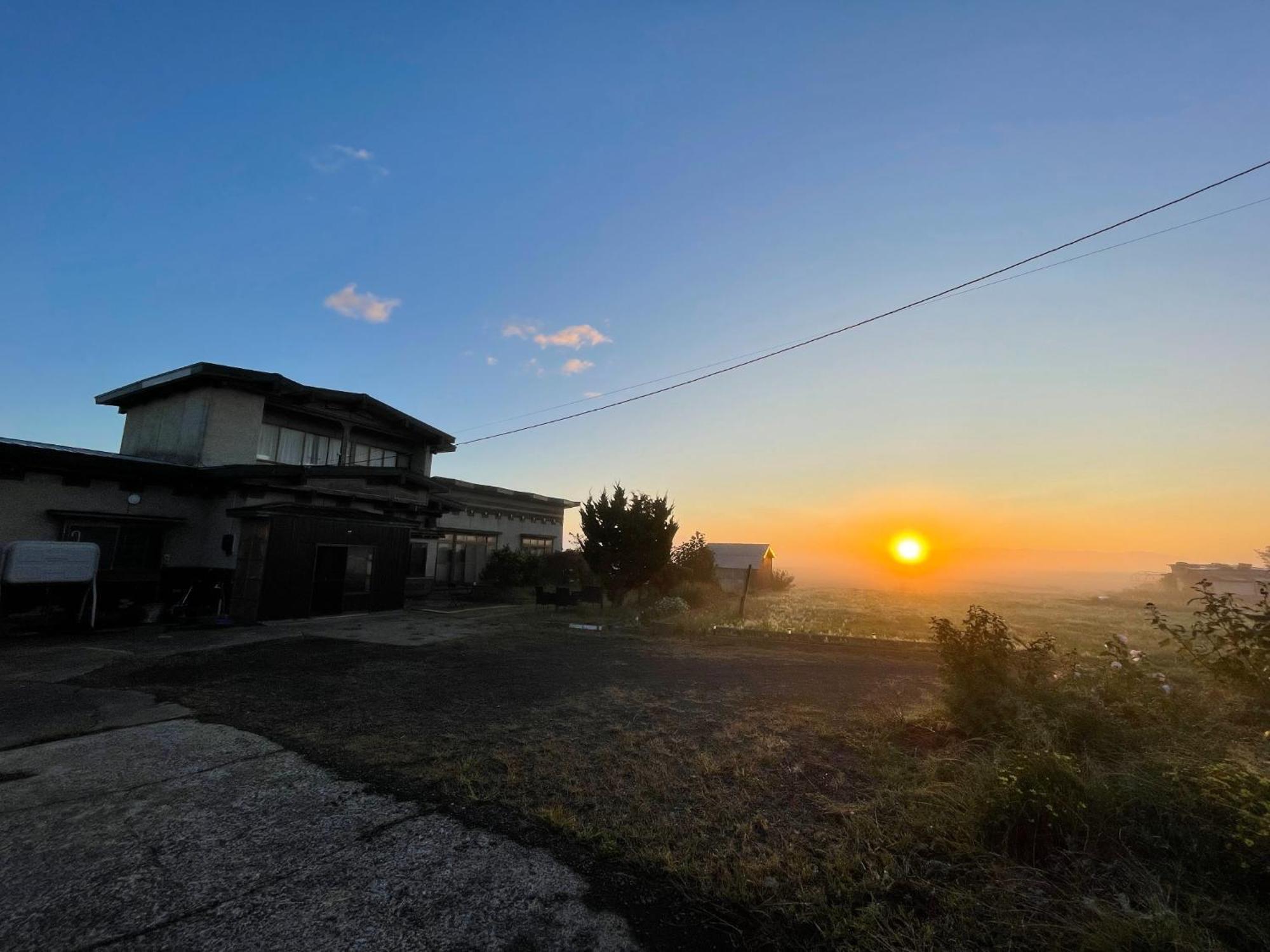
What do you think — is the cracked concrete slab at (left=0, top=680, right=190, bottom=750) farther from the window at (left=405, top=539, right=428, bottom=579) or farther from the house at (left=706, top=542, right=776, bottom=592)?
the house at (left=706, top=542, right=776, bottom=592)

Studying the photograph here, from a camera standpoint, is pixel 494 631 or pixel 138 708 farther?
pixel 494 631

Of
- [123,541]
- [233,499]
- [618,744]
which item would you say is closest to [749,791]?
[618,744]

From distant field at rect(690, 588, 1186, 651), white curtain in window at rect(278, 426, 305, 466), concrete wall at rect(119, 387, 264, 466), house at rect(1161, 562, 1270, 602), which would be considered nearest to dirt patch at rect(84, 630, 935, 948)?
distant field at rect(690, 588, 1186, 651)

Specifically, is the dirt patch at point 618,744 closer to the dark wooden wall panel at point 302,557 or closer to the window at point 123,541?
the dark wooden wall panel at point 302,557

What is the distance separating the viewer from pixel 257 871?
3.17 meters

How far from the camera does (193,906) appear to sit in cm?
285

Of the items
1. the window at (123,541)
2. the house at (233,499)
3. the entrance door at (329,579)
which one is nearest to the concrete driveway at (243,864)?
the house at (233,499)

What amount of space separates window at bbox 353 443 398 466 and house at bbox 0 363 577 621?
0.10 meters

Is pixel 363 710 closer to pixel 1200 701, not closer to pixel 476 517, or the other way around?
pixel 1200 701

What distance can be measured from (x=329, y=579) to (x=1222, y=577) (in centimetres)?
6390

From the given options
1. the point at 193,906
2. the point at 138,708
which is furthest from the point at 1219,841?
the point at 138,708

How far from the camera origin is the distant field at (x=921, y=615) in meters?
15.6

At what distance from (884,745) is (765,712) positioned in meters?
1.61

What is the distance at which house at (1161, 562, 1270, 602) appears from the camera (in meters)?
41.8
